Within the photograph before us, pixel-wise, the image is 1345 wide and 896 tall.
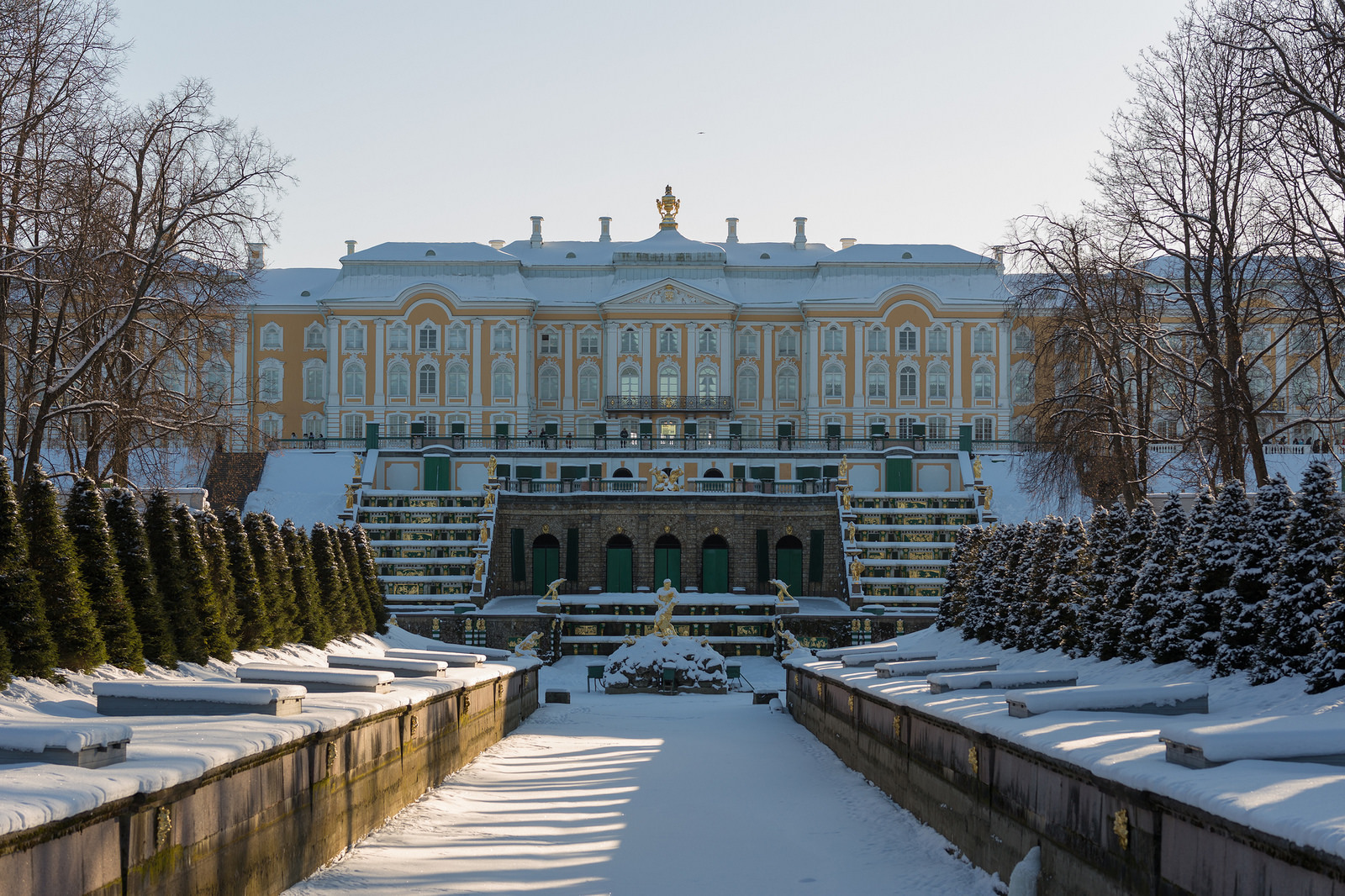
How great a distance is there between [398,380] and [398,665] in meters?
56.6

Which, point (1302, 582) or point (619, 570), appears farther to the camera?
point (619, 570)

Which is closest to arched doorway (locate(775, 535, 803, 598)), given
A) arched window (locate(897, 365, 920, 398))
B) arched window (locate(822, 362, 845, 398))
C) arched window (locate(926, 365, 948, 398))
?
arched window (locate(822, 362, 845, 398))

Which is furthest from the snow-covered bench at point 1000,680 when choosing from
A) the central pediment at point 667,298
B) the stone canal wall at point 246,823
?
the central pediment at point 667,298

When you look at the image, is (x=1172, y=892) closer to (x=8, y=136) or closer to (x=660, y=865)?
(x=660, y=865)

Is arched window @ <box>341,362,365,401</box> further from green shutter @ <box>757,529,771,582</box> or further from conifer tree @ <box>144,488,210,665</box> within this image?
conifer tree @ <box>144,488,210,665</box>

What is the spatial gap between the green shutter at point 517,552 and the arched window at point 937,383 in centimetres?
2978

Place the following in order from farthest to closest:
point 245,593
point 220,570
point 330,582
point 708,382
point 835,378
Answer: point 708,382 → point 835,378 → point 330,582 → point 245,593 → point 220,570

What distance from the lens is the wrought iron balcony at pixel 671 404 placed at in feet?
241

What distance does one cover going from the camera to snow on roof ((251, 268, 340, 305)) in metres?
76.0

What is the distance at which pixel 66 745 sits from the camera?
8023mm

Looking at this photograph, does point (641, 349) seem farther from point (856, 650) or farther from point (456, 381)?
point (856, 650)

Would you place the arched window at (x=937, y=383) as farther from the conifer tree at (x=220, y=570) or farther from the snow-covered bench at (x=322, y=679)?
the snow-covered bench at (x=322, y=679)

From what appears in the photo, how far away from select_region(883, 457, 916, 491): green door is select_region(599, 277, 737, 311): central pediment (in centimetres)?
1790

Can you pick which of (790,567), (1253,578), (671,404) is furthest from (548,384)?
(1253,578)
